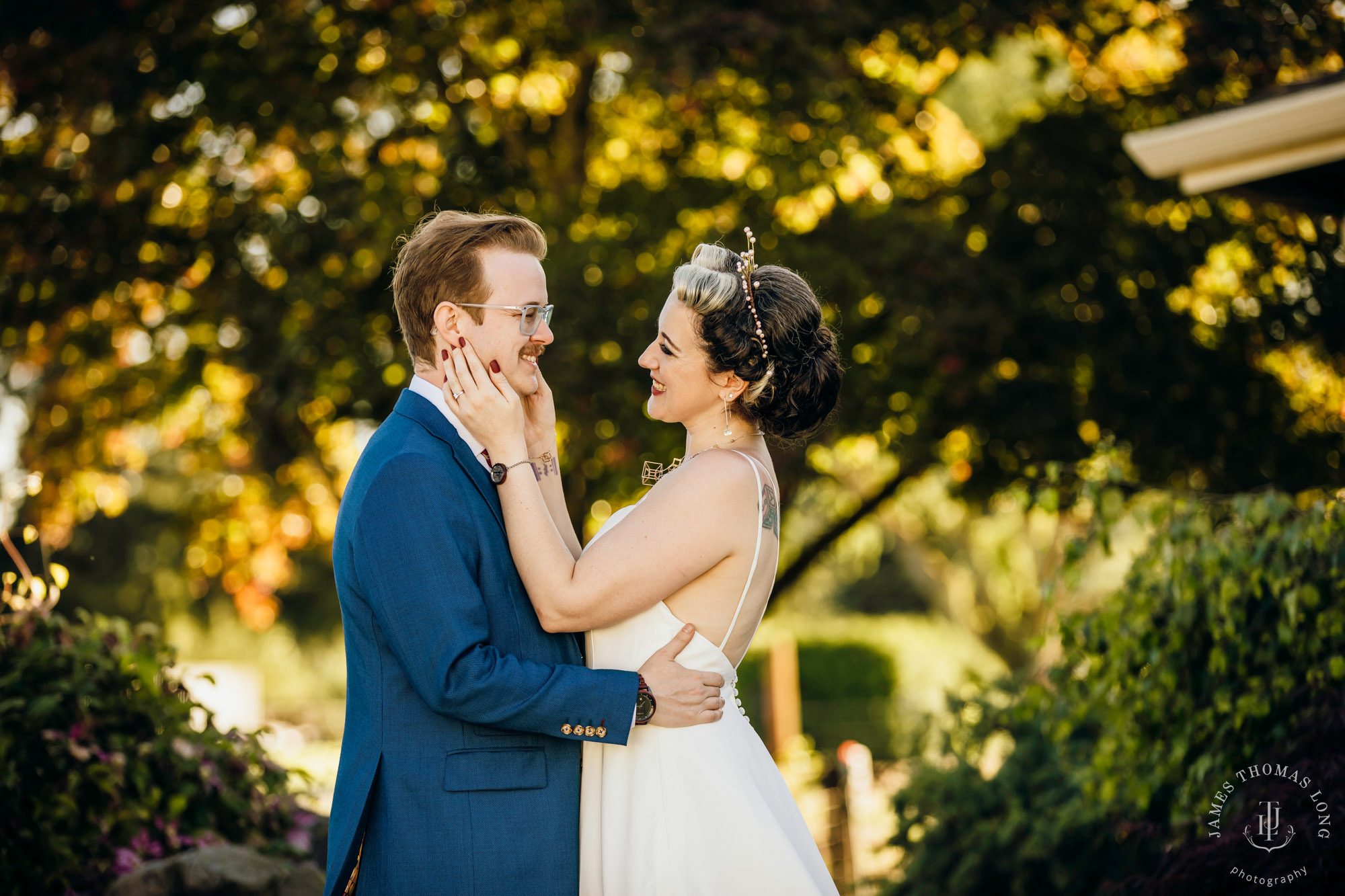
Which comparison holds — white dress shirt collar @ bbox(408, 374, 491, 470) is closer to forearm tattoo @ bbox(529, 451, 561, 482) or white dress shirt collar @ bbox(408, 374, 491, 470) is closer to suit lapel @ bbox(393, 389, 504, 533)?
suit lapel @ bbox(393, 389, 504, 533)

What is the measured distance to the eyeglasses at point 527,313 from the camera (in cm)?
280

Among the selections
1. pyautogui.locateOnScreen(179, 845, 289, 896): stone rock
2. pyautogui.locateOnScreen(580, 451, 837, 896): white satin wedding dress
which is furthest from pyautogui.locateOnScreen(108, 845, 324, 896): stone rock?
pyautogui.locateOnScreen(580, 451, 837, 896): white satin wedding dress

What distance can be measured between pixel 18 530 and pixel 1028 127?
284 inches

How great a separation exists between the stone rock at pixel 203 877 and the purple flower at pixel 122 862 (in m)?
0.13

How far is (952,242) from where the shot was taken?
8164 millimetres

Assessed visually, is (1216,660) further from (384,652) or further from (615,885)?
(384,652)

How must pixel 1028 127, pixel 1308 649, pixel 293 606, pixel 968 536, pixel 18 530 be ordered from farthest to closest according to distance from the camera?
pixel 293 606 → pixel 968 536 → pixel 1028 127 → pixel 18 530 → pixel 1308 649

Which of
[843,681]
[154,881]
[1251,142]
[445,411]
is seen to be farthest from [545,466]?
[843,681]

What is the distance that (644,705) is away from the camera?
2.74 m

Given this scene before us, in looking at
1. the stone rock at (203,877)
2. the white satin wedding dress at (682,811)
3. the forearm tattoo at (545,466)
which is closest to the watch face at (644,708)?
the white satin wedding dress at (682,811)

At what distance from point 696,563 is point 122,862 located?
2408mm

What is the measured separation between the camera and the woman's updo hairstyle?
9.75 ft

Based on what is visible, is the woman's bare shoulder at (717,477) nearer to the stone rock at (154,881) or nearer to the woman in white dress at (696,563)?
the woman in white dress at (696,563)

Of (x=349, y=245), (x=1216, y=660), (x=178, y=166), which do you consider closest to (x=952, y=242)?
(x=349, y=245)
